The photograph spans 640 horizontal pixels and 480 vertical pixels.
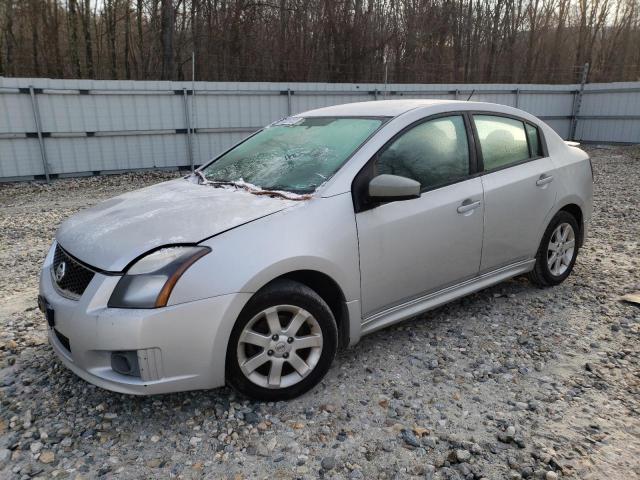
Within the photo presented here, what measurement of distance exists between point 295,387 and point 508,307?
212cm

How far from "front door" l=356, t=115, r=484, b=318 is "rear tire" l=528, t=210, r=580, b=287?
3.01 feet

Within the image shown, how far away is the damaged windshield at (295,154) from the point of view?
313cm

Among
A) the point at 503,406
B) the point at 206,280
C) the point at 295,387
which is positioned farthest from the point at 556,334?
the point at 206,280

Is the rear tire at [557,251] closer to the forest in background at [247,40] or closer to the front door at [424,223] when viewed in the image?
the front door at [424,223]

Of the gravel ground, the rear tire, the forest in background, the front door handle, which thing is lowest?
the gravel ground

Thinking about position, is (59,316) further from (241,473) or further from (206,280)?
(241,473)

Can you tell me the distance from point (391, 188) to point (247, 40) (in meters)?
13.4

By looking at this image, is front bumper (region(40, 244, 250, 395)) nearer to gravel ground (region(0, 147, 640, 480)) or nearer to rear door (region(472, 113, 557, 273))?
gravel ground (region(0, 147, 640, 480))

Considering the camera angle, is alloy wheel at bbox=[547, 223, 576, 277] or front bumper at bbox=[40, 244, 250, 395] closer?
front bumper at bbox=[40, 244, 250, 395]

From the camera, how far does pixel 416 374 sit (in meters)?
3.13

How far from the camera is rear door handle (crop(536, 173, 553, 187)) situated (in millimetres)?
3996

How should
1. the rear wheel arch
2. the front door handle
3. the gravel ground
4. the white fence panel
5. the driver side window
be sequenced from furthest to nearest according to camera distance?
the white fence panel
the rear wheel arch
the front door handle
the driver side window
the gravel ground

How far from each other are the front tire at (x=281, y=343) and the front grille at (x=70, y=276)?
801 mm

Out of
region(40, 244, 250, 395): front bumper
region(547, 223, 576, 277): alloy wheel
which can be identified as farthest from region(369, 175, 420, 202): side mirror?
region(547, 223, 576, 277): alloy wheel
